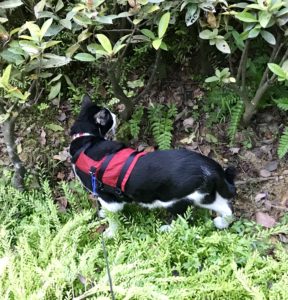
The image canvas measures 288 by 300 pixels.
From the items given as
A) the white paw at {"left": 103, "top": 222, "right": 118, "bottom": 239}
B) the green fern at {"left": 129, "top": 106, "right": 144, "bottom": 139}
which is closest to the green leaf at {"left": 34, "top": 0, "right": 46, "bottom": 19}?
the green fern at {"left": 129, "top": 106, "right": 144, "bottom": 139}

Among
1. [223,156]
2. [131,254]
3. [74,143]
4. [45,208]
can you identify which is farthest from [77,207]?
[223,156]

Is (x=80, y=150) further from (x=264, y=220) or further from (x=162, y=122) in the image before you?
(x=264, y=220)

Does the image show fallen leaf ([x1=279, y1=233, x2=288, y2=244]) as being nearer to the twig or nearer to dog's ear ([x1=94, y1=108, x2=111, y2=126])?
the twig

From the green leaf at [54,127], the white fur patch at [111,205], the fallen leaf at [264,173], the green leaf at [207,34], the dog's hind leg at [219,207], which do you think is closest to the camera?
the green leaf at [207,34]

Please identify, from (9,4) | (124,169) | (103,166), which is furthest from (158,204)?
(9,4)

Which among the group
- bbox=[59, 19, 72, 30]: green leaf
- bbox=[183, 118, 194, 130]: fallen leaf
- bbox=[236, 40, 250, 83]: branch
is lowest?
bbox=[183, 118, 194, 130]: fallen leaf

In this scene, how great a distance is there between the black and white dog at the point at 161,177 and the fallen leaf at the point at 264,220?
251 millimetres

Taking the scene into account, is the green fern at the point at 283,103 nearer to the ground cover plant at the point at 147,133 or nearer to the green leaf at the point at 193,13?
the ground cover plant at the point at 147,133

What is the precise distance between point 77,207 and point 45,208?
Answer: 28cm

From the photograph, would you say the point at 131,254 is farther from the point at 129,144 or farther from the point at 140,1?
the point at 140,1

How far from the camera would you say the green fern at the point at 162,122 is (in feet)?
13.4

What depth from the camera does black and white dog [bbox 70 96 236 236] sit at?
3.24m

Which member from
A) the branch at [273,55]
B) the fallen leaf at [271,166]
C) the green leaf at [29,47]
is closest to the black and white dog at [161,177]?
the fallen leaf at [271,166]

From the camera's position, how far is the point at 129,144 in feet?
14.3
